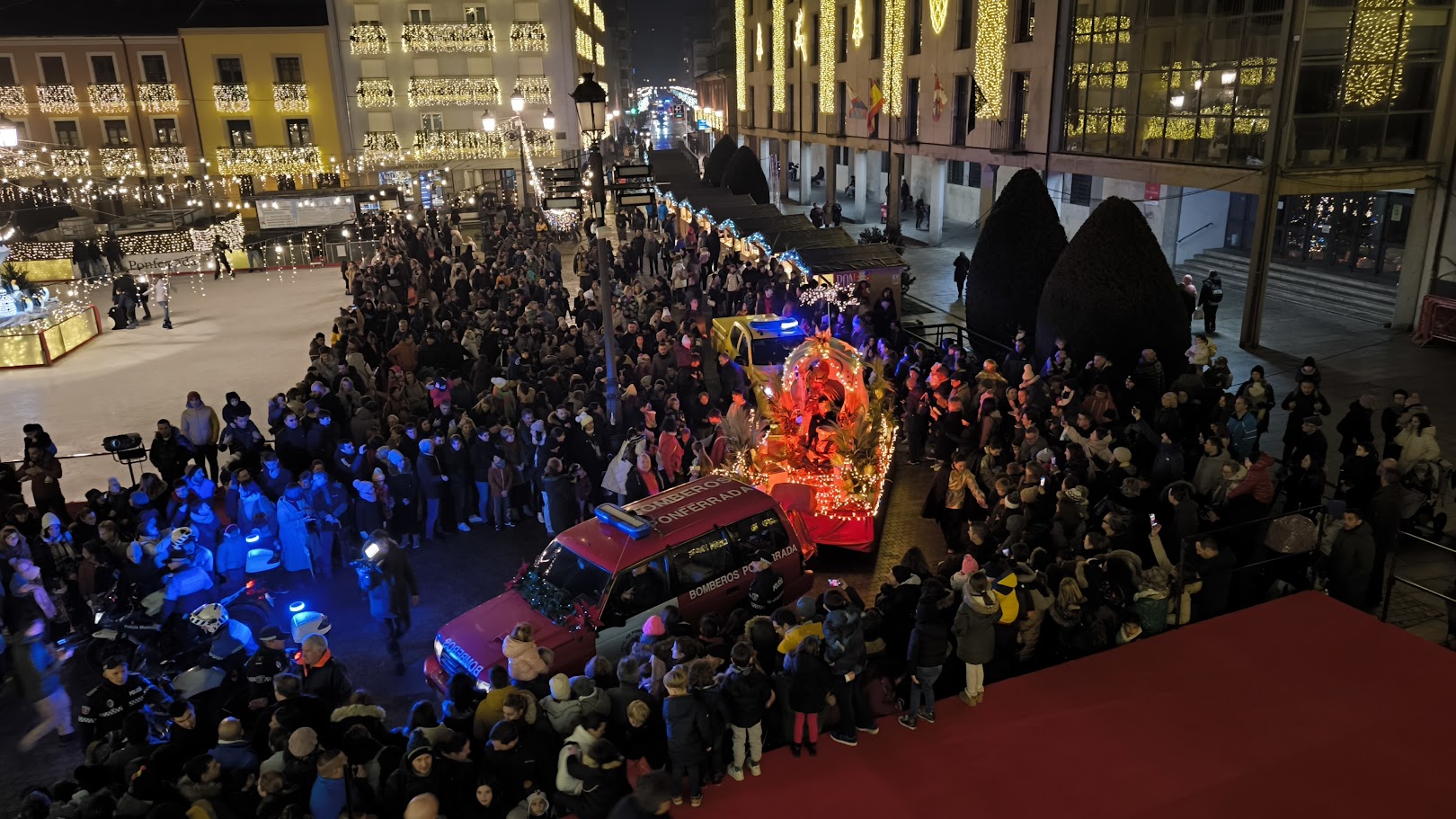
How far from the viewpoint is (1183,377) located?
467 inches

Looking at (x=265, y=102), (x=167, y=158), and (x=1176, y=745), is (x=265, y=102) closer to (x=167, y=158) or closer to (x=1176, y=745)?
(x=167, y=158)

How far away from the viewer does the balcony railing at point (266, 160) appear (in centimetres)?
4431

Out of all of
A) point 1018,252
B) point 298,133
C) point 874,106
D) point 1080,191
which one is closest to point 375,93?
point 298,133

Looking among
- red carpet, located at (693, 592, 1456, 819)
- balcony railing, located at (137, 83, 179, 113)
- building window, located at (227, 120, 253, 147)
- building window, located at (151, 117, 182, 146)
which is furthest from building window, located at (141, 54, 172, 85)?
red carpet, located at (693, 592, 1456, 819)

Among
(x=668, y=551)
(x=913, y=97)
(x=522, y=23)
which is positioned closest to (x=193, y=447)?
(x=668, y=551)

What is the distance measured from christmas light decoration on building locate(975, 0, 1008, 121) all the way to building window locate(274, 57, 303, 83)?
3339cm

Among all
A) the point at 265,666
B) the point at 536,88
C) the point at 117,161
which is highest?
the point at 536,88

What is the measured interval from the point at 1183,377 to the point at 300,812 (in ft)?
36.3

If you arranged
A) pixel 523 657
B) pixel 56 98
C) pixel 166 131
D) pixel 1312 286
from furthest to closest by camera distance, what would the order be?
1. pixel 166 131
2. pixel 56 98
3. pixel 1312 286
4. pixel 523 657

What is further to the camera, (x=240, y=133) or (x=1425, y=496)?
(x=240, y=133)

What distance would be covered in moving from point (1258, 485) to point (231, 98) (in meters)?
48.3

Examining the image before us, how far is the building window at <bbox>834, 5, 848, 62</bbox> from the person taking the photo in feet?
131

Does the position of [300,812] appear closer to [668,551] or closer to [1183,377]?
[668,551]

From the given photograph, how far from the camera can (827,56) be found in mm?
41688
